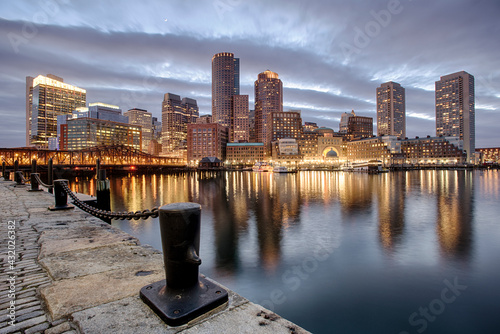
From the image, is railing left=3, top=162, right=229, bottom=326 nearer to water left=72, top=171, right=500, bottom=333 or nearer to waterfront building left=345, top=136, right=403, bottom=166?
water left=72, top=171, right=500, bottom=333

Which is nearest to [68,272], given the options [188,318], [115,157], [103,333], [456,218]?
[103,333]

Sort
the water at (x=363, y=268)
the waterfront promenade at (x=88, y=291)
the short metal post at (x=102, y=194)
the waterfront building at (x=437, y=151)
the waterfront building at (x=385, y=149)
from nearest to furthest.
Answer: the waterfront promenade at (x=88, y=291), the water at (x=363, y=268), the short metal post at (x=102, y=194), the waterfront building at (x=385, y=149), the waterfront building at (x=437, y=151)

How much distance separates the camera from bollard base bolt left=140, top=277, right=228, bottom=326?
128 inches

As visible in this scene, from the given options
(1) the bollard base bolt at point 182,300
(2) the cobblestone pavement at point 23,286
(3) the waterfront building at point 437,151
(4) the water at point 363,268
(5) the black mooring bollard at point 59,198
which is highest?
(3) the waterfront building at point 437,151

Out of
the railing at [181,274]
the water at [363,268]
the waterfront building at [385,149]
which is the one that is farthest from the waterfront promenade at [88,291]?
the waterfront building at [385,149]

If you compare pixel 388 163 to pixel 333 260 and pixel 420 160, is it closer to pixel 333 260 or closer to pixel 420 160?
pixel 420 160

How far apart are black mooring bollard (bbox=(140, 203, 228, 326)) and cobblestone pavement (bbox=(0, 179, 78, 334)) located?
1.11 m

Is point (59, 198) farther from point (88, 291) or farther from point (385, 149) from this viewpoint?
point (385, 149)

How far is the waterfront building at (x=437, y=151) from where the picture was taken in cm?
17988

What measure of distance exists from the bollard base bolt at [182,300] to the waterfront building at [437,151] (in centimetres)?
22524

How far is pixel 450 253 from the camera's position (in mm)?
13258

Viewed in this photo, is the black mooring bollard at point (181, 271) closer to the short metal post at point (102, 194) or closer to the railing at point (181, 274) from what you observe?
the railing at point (181, 274)

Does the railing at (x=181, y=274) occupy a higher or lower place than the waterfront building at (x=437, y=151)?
lower

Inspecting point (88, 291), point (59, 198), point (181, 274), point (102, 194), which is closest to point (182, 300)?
point (181, 274)
